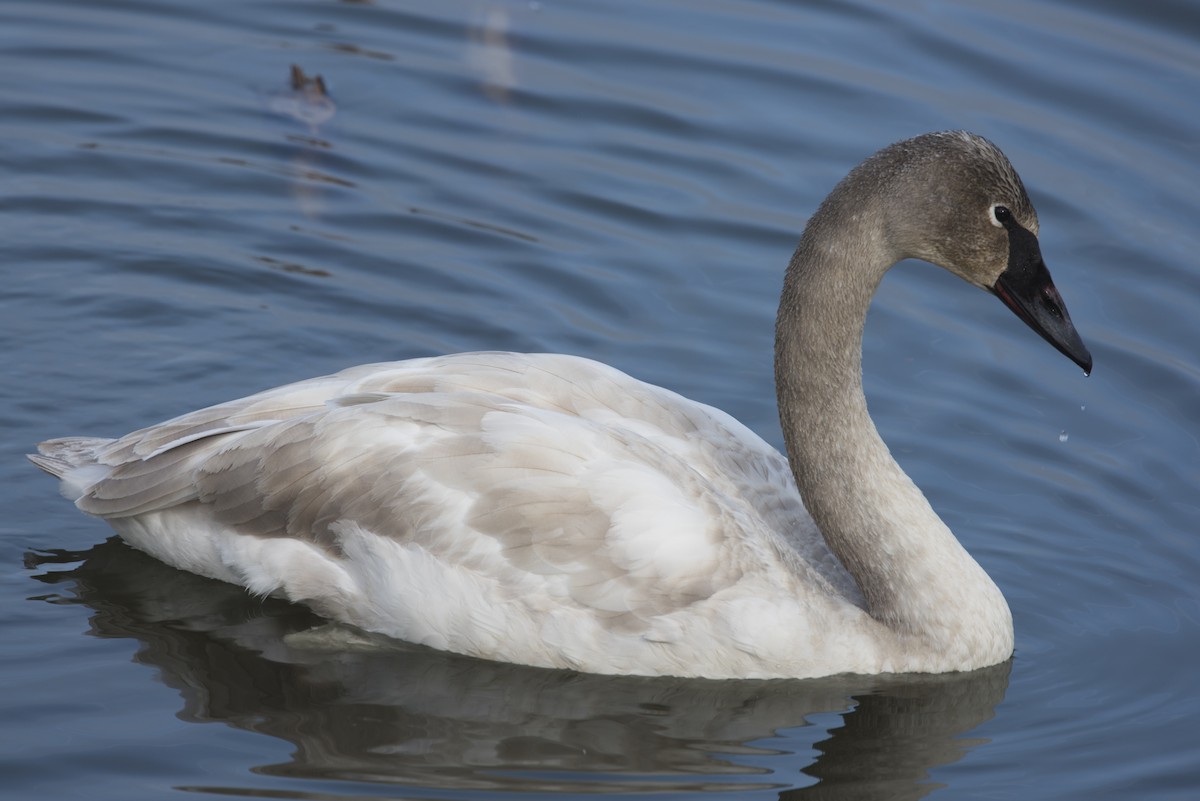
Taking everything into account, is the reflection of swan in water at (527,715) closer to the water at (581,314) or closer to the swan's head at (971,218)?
the water at (581,314)

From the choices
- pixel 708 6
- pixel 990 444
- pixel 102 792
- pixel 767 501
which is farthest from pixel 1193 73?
pixel 102 792

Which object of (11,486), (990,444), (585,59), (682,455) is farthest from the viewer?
(585,59)

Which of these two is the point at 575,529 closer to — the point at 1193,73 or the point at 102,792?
the point at 102,792

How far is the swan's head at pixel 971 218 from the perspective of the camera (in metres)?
6.66

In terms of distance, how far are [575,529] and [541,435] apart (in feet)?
1.22

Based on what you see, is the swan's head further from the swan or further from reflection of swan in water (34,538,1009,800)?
reflection of swan in water (34,538,1009,800)

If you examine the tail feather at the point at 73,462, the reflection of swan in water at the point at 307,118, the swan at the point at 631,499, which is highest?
the reflection of swan in water at the point at 307,118

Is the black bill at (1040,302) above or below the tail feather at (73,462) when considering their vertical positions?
above

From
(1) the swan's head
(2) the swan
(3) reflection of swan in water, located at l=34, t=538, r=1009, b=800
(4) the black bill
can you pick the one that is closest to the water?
(3) reflection of swan in water, located at l=34, t=538, r=1009, b=800

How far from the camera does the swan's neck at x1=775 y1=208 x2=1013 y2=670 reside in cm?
685

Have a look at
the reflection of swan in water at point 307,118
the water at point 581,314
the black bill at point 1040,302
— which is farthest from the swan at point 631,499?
the reflection of swan in water at point 307,118

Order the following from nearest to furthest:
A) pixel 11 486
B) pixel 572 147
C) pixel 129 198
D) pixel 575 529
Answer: pixel 575 529 < pixel 11 486 < pixel 129 198 < pixel 572 147

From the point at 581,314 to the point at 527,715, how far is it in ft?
11.1

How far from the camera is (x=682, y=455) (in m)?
7.21
